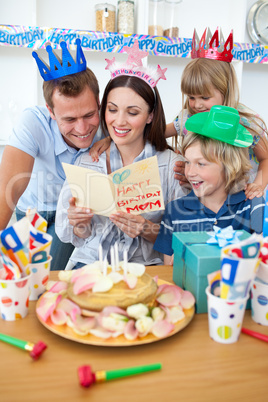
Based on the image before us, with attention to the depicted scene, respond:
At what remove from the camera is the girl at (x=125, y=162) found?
1485 mm

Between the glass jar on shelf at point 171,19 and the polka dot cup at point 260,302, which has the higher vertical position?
the glass jar on shelf at point 171,19

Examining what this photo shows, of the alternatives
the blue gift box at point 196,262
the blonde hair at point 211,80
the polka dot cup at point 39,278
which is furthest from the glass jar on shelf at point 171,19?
the polka dot cup at point 39,278

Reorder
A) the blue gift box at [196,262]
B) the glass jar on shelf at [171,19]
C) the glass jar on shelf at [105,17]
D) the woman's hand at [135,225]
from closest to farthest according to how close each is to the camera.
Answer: the blue gift box at [196,262] → the woman's hand at [135,225] → the glass jar on shelf at [105,17] → the glass jar on shelf at [171,19]

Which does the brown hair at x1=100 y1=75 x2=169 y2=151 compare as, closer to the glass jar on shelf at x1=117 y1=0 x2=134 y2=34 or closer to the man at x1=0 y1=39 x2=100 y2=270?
the man at x1=0 y1=39 x2=100 y2=270

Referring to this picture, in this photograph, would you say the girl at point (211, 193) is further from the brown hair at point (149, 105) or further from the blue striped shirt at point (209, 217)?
the brown hair at point (149, 105)

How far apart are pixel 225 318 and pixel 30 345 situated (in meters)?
0.39

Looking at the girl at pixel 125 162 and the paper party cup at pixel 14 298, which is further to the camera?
the girl at pixel 125 162

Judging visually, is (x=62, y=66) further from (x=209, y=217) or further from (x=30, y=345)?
(x=30, y=345)

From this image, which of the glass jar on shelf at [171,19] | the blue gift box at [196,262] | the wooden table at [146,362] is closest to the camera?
the wooden table at [146,362]

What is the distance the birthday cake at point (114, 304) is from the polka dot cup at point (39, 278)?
1.7 inches

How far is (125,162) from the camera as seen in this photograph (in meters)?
1.62

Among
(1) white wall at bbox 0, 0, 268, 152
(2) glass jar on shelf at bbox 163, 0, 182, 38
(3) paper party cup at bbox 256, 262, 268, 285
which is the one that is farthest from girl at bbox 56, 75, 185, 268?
(2) glass jar on shelf at bbox 163, 0, 182, 38

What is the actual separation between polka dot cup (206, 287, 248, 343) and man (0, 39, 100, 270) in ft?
3.18

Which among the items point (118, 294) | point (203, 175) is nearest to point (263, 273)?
point (118, 294)
